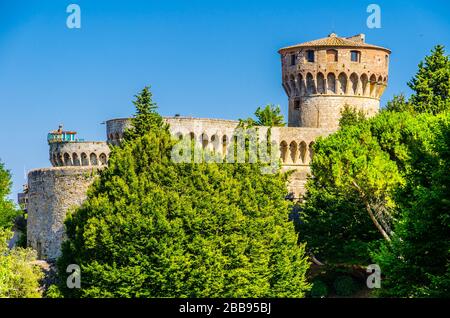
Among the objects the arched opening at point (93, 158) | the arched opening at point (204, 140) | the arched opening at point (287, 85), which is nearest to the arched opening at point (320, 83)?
the arched opening at point (287, 85)

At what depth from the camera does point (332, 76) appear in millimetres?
75188

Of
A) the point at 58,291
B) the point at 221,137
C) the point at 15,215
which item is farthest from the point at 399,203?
the point at 15,215

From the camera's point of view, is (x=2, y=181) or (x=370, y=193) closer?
(x=370, y=193)

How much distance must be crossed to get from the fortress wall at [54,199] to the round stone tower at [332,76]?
102 feet

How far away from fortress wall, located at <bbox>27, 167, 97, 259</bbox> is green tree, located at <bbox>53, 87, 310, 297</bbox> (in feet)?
11.0

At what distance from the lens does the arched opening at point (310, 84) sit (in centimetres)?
7556

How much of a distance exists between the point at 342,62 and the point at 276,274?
111 feet

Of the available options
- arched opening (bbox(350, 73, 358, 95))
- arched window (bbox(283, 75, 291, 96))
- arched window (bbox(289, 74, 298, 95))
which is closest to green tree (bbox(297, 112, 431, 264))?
arched opening (bbox(350, 73, 358, 95))

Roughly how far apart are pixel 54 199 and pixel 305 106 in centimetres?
3300

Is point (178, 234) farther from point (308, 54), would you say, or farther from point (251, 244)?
point (308, 54)

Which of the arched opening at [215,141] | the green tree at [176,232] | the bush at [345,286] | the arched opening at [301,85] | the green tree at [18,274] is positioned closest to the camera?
the green tree at [18,274]

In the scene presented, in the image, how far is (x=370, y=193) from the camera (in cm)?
4738

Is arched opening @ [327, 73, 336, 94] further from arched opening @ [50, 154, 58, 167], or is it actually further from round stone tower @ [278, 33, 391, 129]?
arched opening @ [50, 154, 58, 167]

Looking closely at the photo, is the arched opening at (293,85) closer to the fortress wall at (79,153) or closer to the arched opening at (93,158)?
the fortress wall at (79,153)
